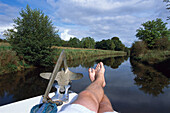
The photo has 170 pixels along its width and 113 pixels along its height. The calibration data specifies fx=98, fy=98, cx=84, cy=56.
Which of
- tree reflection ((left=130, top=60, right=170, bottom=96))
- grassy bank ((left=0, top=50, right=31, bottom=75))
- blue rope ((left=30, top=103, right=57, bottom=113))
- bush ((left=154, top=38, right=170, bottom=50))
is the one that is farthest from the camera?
bush ((left=154, top=38, right=170, bottom=50))

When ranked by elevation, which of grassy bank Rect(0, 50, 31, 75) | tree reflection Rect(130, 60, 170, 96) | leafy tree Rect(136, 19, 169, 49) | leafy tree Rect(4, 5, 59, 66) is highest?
leafy tree Rect(136, 19, 169, 49)

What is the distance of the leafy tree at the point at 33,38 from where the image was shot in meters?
7.12

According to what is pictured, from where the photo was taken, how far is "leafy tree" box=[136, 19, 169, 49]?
19.4 meters

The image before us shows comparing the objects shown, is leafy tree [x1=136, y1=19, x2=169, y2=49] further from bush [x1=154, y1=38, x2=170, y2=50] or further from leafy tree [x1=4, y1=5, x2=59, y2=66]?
leafy tree [x1=4, y1=5, x2=59, y2=66]

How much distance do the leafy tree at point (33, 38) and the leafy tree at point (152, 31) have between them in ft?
60.1

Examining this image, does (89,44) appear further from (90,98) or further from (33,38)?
(90,98)

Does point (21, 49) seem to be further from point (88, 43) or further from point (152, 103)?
point (88, 43)

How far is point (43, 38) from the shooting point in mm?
7332

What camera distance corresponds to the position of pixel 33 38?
711cm

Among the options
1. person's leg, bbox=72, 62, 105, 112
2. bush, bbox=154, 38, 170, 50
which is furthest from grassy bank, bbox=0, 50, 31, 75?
bush, bbox=154, 38, 170, 50

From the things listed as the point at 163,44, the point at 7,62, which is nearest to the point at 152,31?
the point at 163,44

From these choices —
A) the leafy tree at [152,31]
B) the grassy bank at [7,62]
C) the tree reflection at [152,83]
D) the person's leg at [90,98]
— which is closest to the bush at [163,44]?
the leafy tree at [152,31]

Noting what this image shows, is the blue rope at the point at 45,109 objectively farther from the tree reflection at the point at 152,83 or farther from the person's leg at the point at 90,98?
the tree reflection at the point at 152,83

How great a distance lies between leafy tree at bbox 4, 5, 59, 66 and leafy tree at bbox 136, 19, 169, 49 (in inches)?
721
